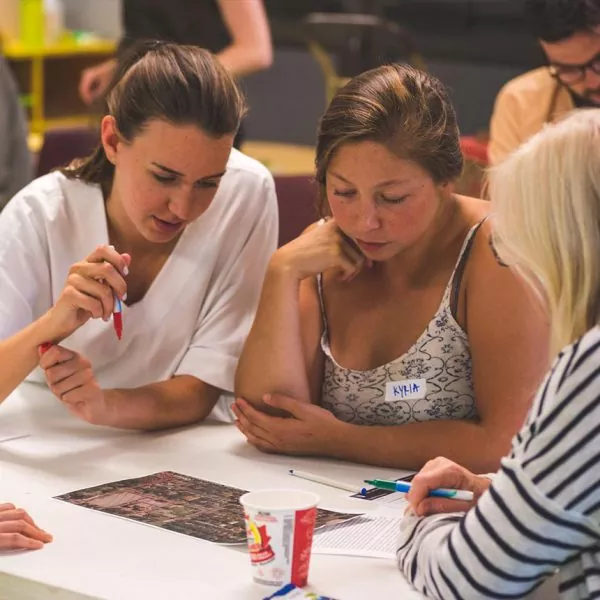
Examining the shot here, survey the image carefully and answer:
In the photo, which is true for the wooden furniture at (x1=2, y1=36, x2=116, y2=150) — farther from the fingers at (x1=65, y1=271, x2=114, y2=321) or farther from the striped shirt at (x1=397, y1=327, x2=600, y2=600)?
the striped shirt at (x1=397, y1=327, x2=600, y2=600)

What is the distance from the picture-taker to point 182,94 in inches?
84.0

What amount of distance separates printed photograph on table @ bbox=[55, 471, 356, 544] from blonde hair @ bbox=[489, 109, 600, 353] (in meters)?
0.54

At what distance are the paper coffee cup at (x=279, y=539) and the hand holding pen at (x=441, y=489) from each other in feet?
0.53

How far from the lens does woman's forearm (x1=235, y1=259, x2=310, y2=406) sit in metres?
2.15

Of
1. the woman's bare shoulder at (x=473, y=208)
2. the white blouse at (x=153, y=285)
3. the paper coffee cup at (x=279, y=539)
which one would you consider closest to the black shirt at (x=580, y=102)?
the woman's bare shoulder at (x=473, y=208)

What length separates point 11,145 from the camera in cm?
400

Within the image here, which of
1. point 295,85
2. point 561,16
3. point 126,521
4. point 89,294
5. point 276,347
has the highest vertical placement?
point 561,16

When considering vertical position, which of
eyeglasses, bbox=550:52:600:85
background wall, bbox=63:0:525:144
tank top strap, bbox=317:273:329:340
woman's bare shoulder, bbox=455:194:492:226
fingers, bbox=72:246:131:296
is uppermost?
eyeglasses, bbox=550:52:600:85

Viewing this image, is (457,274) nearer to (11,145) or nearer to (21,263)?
(21,263)

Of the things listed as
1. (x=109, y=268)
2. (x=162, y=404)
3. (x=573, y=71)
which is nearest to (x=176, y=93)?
(x=109, y=268)

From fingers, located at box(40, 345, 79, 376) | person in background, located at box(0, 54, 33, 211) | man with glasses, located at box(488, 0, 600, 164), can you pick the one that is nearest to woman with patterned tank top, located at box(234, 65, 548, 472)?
fingers, located at box(40, 345, 79, 376)

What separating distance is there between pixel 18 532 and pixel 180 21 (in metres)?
2.40

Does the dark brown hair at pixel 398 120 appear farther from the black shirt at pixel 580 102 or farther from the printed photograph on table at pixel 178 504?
the black shirt at pixel 580 102

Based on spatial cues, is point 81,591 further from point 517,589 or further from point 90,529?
point 517,589
